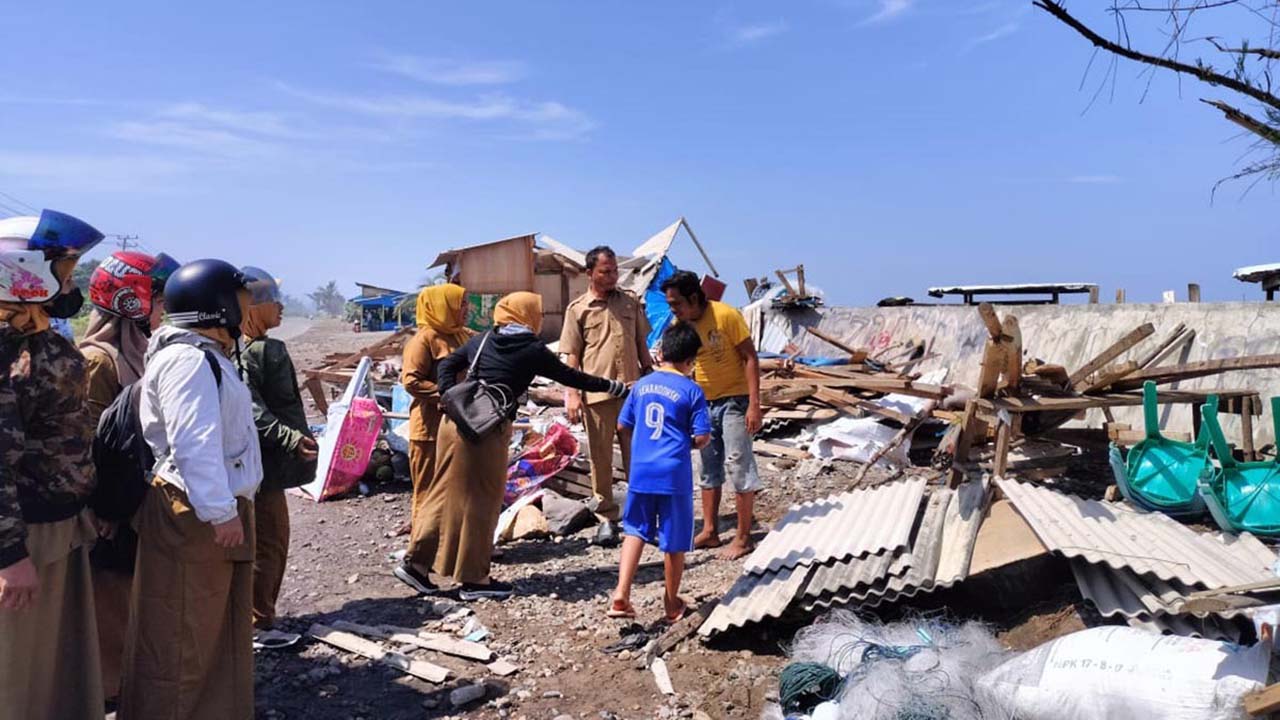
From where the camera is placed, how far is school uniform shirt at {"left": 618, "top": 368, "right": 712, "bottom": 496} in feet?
13.3

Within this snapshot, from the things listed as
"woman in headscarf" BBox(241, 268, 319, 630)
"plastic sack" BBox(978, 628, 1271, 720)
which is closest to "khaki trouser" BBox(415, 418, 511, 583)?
"woman in headscarf" BBox(241, 268, 319, 630)

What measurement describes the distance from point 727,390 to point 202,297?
335 cm

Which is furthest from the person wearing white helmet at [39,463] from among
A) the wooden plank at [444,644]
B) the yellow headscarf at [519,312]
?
the yellow headscarf at [519,312]

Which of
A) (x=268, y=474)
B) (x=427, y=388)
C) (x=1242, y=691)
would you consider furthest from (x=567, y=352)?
(x=1242, y=691)

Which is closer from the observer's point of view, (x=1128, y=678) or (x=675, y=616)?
(x=1128, y=678)

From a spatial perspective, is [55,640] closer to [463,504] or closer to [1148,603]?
[463,504]

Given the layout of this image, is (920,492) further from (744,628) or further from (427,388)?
(427,388)

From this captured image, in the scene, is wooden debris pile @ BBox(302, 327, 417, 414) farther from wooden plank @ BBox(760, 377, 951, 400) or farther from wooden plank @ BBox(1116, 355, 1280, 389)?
wooden plank @ BBox(1116, 355, 1280, 389)

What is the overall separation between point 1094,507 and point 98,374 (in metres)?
4.80

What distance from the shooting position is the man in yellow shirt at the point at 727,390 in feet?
16.9

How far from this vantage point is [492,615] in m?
4.46

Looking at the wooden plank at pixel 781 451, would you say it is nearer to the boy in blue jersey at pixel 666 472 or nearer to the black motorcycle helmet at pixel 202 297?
the boy in blue jersey at pixel 666 472

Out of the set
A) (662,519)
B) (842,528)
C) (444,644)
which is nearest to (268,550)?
(444,644)

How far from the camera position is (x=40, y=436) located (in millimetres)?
2406
